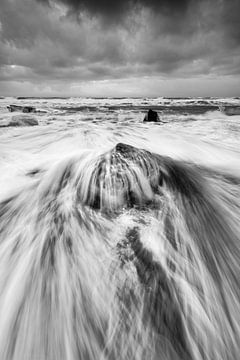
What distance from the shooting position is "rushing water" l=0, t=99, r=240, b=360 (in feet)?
3.90

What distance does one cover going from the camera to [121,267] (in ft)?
5.19

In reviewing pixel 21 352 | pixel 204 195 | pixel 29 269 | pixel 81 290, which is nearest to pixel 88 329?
pixel 81 290

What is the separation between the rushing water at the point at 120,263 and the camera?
1.19 m

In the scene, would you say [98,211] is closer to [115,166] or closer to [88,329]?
[115,166]

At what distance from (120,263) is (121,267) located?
0.14 feet

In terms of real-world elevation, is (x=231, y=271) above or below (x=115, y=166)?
below

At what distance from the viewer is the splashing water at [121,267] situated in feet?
3.89

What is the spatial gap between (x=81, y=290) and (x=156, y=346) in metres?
0.63

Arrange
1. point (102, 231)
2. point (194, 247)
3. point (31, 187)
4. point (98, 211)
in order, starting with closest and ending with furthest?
point (194, 247) < point (102, 231) < point (98, 211) < point (31, 187)

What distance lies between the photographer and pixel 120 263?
5.32 ft

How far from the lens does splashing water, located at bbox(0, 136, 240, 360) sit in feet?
3.89

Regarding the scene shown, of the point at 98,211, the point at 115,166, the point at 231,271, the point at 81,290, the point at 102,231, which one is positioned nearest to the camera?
the point at 81,290

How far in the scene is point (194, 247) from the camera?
6.03 ft

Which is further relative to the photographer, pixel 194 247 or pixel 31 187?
pixel 31 187
